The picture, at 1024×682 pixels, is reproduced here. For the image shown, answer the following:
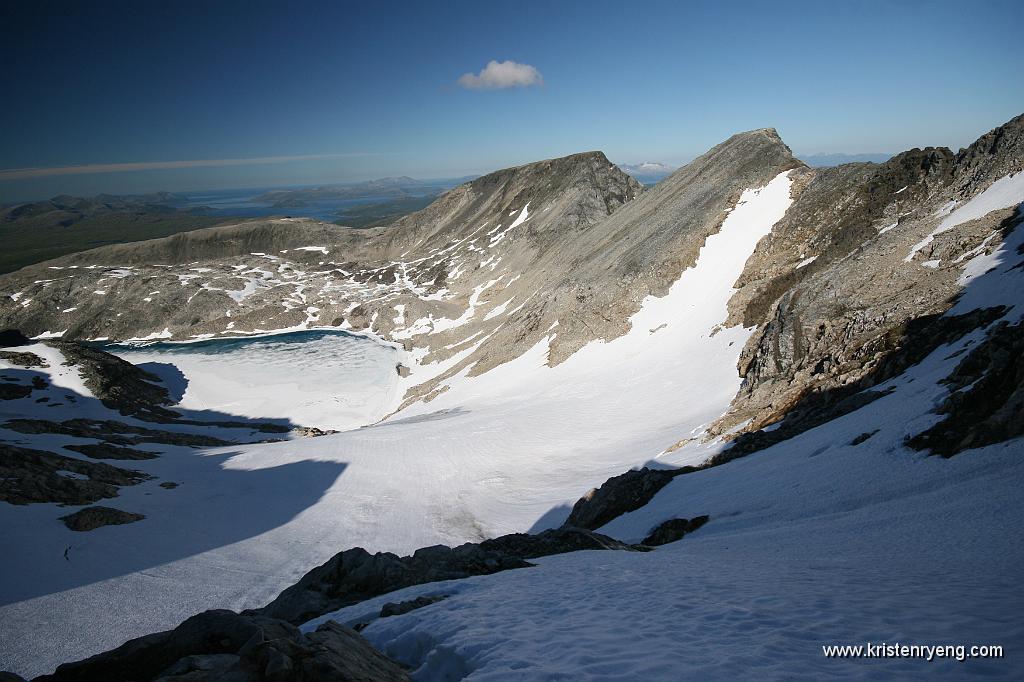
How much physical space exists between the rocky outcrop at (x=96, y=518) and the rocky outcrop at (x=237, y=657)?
16.8m

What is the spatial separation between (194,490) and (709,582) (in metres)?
27.2

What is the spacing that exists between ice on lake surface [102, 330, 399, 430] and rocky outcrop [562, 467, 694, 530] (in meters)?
40.2

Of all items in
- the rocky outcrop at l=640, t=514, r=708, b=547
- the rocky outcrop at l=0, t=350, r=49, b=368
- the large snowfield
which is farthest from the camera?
the rocky outcrop at l=0, t=350, r=49, b=368

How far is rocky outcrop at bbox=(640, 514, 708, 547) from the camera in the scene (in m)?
13.3

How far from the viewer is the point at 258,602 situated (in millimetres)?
16172

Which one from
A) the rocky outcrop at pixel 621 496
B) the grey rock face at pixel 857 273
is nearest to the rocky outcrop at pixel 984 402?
the grey rock face at pixel 857 273

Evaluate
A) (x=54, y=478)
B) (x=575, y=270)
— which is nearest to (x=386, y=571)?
(x=54, y=478)

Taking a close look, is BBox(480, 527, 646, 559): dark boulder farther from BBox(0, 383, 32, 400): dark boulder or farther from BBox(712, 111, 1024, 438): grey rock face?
BBox(0, 383, 32, 400): dark boulder

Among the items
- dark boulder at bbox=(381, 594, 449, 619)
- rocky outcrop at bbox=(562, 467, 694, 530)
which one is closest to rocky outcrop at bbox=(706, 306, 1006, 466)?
rocky outcrop at bbox=(562, 467, 694, 530)

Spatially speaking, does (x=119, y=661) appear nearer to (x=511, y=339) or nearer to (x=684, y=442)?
(x=684, y=442)

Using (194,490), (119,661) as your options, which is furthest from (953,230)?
(194,490)

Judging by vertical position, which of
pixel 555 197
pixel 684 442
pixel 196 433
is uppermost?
pixel 555 197

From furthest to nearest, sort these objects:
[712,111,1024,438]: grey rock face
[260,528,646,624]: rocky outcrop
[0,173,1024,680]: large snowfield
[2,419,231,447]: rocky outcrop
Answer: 1. [2,419,231,447]: rocky outcrop
2. [712,111,1024,438]: grey rock face
3. [260,528,646,624]: rocky outcrop
4. [0,173,1024,680]: large snowfield

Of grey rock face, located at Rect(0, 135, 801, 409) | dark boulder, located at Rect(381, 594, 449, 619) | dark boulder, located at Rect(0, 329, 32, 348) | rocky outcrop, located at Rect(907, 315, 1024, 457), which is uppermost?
grey rock face, located at Rect(0, 135, 801, 409)
